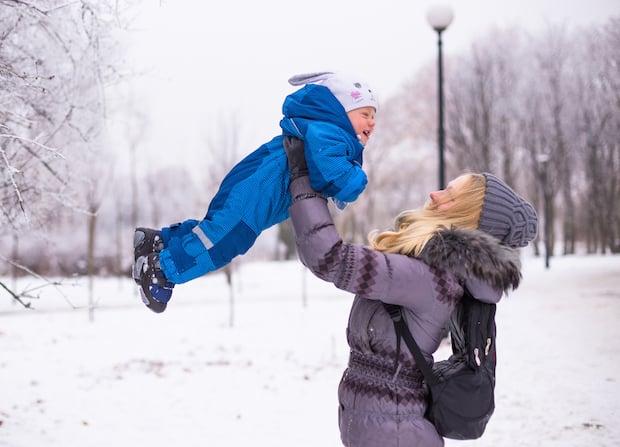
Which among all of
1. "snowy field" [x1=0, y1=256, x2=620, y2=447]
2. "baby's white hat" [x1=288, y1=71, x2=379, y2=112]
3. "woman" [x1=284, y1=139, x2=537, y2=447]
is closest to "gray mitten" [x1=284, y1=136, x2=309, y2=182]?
"woman" [x1=284, y1=139, x2=537, y2=447]

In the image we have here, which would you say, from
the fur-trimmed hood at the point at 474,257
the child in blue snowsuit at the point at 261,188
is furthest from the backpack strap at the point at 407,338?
the child in blue snowsuit at the point at 261,188

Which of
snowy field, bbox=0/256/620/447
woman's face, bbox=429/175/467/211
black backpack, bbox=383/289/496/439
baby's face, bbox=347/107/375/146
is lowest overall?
snowy field, bbox=0/256/620/447

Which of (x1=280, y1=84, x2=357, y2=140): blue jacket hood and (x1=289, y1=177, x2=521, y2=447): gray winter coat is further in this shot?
(x1=280, y1=84, x2=357, y2=140): blue jacket hood

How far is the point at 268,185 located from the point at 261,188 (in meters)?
0.03

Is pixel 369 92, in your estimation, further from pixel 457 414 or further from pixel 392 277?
pixel 457 414

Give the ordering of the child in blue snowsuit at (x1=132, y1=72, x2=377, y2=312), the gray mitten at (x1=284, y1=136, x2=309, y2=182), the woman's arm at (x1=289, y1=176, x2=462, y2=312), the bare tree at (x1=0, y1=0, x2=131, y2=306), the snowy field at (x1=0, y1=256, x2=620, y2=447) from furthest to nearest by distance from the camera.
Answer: the snowy field at (x1=0, y1=256, x2=620, y2=447), the bare tree at (x1=0, y1=0, x2=131, y2=306), the child in blue snowsuit at (x1=132, y1=72, x2=377, y2=312), the gray mitten at (x1=284, y1=136, x2=309, y2=182), the woman's arm at (x1=289, y1=176, x2=462, y2=312)

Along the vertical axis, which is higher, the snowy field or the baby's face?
the baby's face

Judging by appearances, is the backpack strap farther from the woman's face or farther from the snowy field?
the snowy field

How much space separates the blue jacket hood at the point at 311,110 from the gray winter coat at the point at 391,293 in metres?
0.23

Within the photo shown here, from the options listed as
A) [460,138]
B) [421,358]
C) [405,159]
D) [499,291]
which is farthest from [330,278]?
[405,159]

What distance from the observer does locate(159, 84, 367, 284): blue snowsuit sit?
189cm

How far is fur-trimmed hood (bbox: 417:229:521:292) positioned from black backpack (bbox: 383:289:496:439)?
5.2 inches

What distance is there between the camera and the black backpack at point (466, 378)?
6.36 ft

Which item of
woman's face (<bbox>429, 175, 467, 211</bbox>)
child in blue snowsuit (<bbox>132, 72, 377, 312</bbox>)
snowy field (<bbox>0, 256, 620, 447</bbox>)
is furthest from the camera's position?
snowy field (<bbox>0, 256, 620, 447</bbox>)
